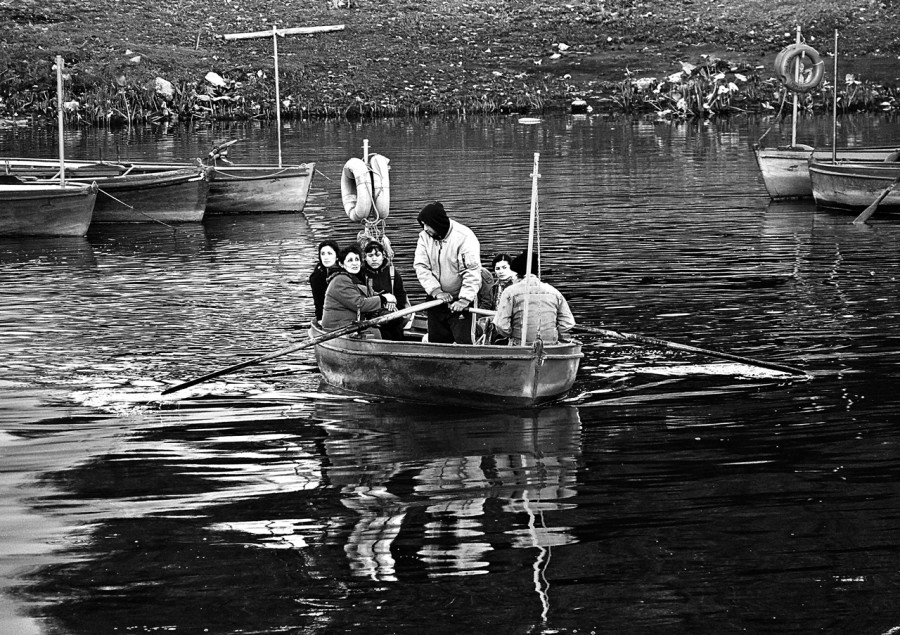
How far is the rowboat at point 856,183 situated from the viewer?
29.4 meters

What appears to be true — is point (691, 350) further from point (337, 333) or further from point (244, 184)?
point (244, 184)

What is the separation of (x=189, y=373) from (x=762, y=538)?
827 cm

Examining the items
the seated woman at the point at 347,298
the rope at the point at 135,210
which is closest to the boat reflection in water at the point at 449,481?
the seated woman at the point at 347,298

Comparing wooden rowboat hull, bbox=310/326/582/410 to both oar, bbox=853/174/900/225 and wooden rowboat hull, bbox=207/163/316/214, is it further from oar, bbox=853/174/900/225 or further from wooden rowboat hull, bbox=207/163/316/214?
wooden rowboat hull, bbox=207/163/316/214

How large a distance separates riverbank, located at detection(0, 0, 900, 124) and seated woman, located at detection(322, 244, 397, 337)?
51.9 metres

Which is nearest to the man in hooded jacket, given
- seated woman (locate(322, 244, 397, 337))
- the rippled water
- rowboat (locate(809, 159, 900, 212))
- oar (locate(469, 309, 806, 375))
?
oar (locate(469, 309, 806, 375))

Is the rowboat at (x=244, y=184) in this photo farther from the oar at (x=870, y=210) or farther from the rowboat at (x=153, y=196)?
the oar at (x=870, y=210)

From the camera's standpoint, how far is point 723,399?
14008 millimetres

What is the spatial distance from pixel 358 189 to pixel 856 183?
52.9 feet

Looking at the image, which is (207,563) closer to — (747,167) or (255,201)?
(255,201)

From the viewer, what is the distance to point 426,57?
74.4 metres

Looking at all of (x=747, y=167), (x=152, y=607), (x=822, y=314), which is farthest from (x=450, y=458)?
(x=747, y=167)

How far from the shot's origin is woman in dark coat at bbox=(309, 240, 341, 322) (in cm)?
1519

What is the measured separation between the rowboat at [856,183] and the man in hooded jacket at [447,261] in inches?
684
